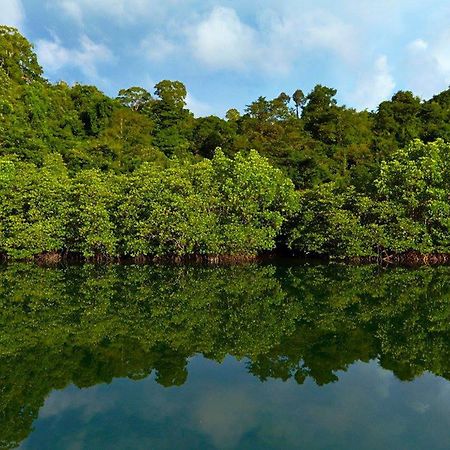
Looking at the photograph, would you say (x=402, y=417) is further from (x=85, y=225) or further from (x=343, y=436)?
(x=85, y=225)

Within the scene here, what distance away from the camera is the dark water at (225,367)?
7508mm

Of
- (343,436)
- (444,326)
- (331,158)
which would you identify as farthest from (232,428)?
(331,158)

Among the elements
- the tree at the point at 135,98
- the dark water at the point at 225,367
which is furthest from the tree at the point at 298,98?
the dark water at the point at 225,367

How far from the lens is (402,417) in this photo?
7980mm

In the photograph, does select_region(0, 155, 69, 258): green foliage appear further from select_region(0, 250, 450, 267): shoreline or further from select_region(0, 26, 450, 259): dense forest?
select_region(0, 250, 450, 267): shoreline

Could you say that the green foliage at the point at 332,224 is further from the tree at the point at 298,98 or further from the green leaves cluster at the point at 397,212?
the tree at the point at 298,98

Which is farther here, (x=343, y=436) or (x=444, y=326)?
(x=444, y=326)

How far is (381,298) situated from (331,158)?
90.2ft

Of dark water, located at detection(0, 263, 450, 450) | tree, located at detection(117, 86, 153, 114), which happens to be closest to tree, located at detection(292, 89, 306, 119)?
tree, located at detection(117, 86, 153, 114)

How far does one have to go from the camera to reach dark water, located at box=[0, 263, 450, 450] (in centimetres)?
751

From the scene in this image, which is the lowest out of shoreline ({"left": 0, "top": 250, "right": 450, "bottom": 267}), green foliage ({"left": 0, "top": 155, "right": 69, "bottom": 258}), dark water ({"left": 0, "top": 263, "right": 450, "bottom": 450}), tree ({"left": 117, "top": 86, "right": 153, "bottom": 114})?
dark water ({"left": 0, "top": 263, "right": 450, "bottom": 450})

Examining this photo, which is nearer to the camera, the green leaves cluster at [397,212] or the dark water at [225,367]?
the dark water at [225,367]

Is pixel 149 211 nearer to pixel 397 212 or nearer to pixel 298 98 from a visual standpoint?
pixel 397 212

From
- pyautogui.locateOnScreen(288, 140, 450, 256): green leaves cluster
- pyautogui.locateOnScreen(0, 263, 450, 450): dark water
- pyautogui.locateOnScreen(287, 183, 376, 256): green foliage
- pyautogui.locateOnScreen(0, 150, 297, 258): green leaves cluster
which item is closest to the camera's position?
pyautogui.locateOnScreen(0, 263, 450, 450): dark water
